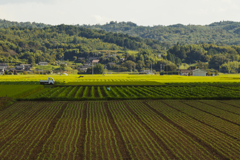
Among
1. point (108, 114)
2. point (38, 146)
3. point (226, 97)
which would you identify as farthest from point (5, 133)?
point (226, 97)

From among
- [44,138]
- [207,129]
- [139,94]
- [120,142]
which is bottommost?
[207,129]

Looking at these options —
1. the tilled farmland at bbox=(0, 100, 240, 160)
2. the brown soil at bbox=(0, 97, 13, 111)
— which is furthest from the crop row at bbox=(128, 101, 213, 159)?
the brown soil at bbox=(0, 97, 13, 111)

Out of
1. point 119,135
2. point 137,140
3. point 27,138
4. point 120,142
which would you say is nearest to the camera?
point 120,142

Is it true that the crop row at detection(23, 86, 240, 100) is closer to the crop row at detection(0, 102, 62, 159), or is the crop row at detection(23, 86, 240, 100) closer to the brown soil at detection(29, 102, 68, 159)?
the brown soil at detection(29, 102, 68, 159)

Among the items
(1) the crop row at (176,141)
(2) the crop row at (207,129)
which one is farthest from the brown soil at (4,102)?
(2) the crop row at (207,129)

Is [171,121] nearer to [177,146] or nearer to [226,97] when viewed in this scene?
[177,146]

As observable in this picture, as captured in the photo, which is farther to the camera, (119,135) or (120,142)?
(119,135)

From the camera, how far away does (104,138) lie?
1894 centimetres

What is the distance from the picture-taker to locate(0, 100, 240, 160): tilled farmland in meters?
15.9

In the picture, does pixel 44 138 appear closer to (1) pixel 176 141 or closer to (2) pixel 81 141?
(2) pixel 81 141

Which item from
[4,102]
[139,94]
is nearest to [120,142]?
[4,102]

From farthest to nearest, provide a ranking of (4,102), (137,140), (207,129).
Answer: (4,102), (207,129), (137,140)

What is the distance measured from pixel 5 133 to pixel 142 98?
26116 millimetres

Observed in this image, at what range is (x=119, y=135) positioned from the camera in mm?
19812
